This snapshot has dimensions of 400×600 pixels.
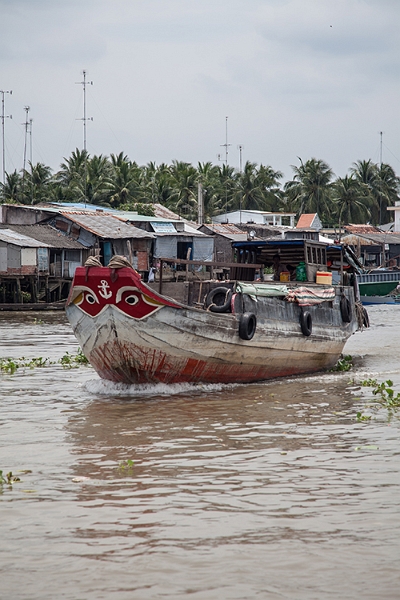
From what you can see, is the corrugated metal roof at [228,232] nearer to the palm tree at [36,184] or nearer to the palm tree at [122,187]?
the palm tree at [122,187]

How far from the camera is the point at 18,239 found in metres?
37.0

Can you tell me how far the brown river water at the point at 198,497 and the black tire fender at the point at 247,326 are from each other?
3.23 feet

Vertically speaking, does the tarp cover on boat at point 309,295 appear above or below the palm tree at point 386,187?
below

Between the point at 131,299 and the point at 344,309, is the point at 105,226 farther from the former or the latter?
the point at 131,299

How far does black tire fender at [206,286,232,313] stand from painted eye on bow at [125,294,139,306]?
67.0 inches

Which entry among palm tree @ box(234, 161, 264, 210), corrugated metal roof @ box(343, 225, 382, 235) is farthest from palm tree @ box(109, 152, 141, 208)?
corrugated metal roof @ box(343, 225, 382, 235)

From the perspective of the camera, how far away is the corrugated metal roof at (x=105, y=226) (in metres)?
39.8

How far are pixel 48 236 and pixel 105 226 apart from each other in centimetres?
311

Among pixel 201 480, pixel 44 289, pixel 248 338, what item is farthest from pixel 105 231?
pixel 201 480

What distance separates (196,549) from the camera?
5.45 metres

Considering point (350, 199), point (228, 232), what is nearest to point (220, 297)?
point (228, 232)

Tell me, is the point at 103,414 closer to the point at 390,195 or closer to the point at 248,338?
the point at 248,338

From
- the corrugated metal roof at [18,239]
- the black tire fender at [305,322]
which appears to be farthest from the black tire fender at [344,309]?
the corrugated metal roof at [18,239]

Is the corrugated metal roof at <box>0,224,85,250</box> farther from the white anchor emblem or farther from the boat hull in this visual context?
the white anchor emblem
